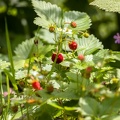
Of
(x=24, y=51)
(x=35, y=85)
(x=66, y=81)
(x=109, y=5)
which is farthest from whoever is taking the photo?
(x=24, y=51)

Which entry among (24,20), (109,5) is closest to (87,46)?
(109,5)

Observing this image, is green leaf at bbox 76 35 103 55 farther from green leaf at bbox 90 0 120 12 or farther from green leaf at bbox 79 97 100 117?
green leaf at bbox 79 97 100 117

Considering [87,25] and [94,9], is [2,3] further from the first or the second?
[87,25]

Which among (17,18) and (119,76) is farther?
(17,18)

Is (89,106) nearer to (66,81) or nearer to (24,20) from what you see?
(66,81)

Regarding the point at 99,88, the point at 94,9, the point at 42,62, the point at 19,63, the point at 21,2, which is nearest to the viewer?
the point at 99,88

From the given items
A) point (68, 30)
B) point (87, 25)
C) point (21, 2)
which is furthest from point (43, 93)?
point (21, 2)

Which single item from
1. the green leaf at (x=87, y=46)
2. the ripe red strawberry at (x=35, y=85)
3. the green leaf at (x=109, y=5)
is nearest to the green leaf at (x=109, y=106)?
the ripe red strawberry at (x=35, y=85)

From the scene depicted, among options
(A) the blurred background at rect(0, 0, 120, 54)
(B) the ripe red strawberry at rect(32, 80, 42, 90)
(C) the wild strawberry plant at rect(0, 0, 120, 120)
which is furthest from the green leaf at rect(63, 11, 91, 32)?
(A) the blurred background at rect(0, 0, 120, 54)
